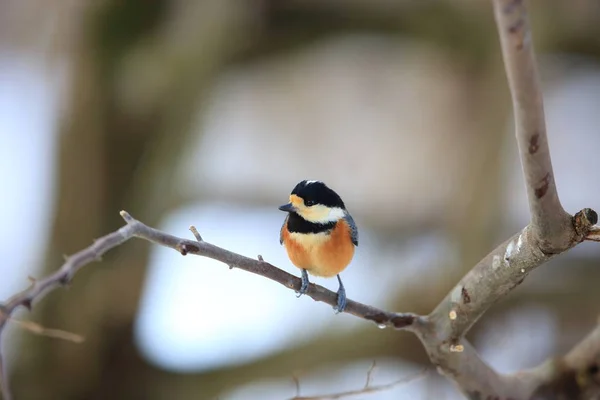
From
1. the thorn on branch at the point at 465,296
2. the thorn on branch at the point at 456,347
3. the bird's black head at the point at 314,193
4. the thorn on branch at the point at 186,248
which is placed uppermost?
the bird's black head at the point at 314,193

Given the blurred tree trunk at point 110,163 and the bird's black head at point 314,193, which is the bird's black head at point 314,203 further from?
the blurred tree trunk at point 110,163

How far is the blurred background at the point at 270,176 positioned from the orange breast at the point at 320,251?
1.63ft

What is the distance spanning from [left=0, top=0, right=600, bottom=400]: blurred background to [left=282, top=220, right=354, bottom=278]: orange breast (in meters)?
0.50

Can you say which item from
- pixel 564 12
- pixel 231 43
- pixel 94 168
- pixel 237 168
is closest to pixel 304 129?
Result: pixel 237 168

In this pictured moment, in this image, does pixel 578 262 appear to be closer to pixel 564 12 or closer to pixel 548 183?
pixel 564 12

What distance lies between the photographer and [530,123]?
503 mm

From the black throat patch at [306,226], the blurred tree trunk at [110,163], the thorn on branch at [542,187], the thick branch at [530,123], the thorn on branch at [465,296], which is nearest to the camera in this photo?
the thick branch at [530,123]

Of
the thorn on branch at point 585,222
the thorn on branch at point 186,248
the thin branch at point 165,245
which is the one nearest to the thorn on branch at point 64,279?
the thin branch at point 165,245

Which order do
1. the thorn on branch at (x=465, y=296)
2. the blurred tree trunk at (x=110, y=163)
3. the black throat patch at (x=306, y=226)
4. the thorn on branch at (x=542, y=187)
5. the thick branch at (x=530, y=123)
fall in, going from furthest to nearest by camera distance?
the blurred tree trunk at (x=110, y=163) < the black throat patch at (x=306, y=226) < the thorn on branch at (x=465, y=296) < the thorn on branch at (x=542, y=187) < the thick branch at (x=530, y=123)

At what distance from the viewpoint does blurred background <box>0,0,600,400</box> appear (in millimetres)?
1645

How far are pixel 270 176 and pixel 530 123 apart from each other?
1569mm

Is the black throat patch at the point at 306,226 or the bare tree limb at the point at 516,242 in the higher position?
the black throat patch at the point at 306,226

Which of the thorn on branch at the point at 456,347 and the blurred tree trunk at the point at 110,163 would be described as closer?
the thorn on branch at the point at 456,347

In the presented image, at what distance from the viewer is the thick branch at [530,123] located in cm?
44
